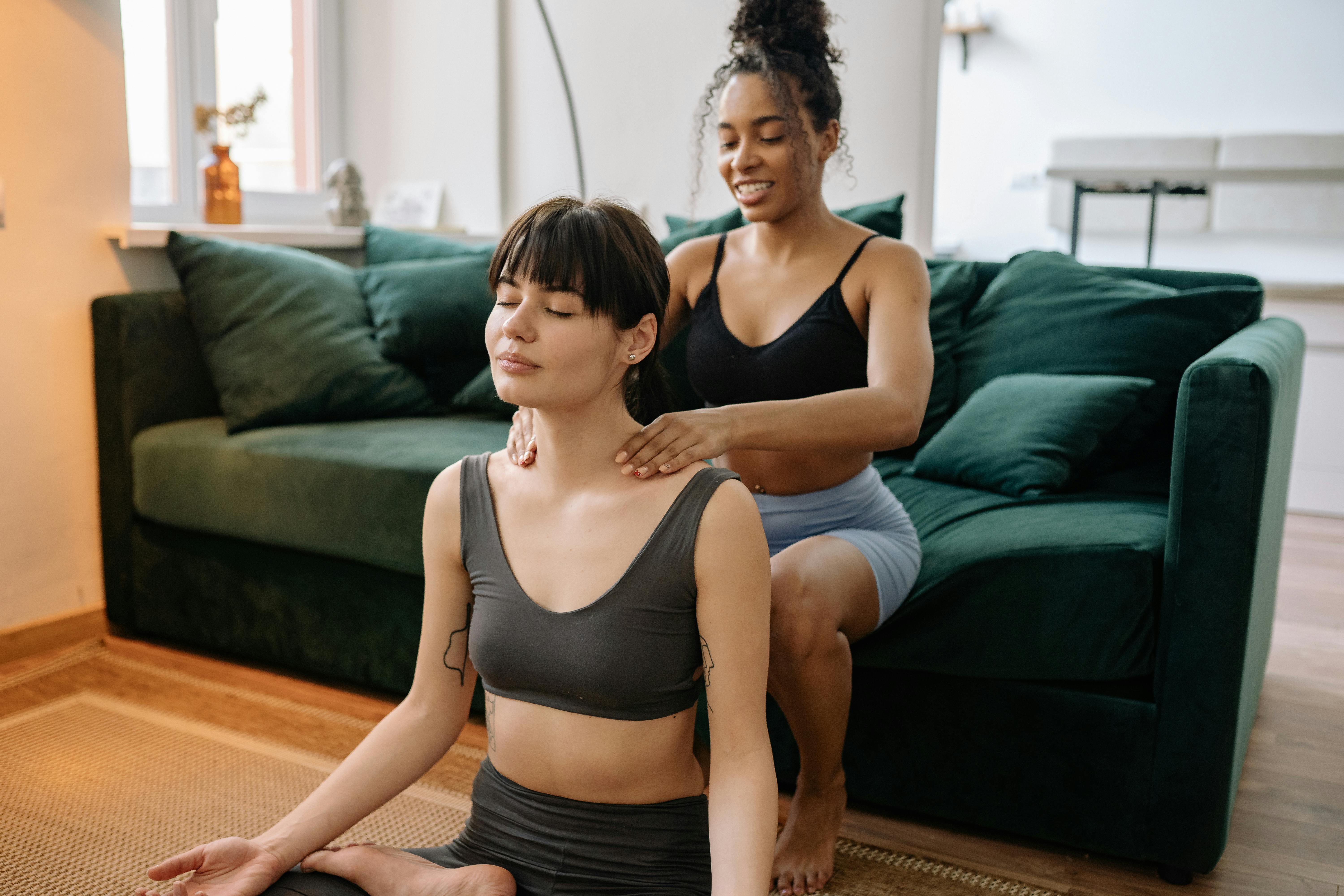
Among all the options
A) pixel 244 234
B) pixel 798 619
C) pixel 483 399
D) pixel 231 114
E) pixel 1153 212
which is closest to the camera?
pixel 798 619

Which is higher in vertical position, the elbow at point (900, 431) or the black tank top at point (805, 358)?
the black tank top at point (805, 358)

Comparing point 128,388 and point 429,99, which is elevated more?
point 429,99

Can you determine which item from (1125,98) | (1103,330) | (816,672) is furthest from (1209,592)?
(1125,98)

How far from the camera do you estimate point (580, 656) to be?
39.0 inches

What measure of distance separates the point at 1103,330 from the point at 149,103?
2647 mm

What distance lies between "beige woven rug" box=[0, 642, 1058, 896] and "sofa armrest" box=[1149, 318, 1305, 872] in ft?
0.75

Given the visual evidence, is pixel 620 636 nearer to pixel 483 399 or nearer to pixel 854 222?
pixel 854 222

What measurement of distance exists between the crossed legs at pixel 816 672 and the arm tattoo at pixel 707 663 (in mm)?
406

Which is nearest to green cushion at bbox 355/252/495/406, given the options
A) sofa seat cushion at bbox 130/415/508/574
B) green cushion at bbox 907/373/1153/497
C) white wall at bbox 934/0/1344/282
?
sofa seat cushion at bbox 130/415/508/574

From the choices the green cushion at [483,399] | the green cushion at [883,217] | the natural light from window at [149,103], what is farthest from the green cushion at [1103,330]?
the natural light from window at [149,103]

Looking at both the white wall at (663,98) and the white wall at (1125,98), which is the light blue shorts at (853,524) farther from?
the white wall at (1125,98)

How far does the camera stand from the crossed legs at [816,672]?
142 centimetres

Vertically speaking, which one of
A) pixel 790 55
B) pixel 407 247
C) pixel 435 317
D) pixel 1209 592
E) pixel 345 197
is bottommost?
pixel 1209 592

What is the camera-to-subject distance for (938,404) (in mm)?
2223
